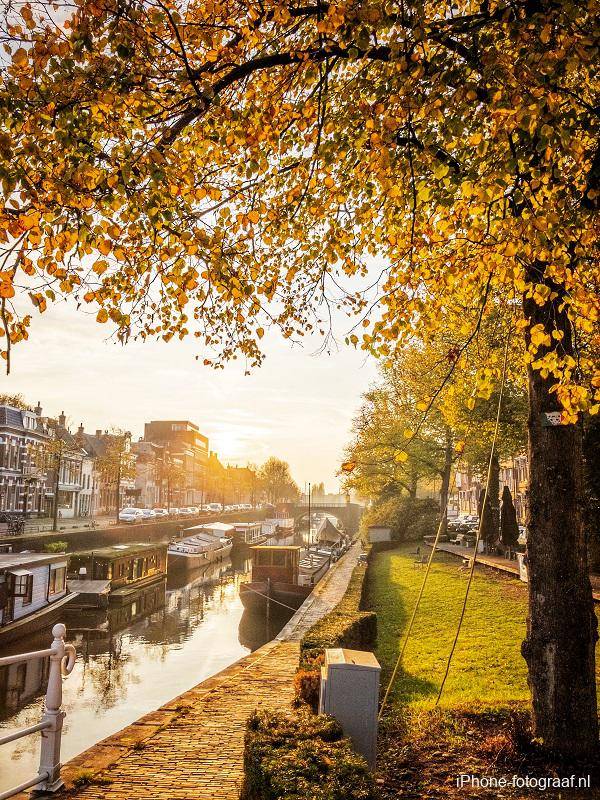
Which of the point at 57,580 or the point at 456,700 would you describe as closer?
the point at 456,700

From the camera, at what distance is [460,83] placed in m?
4.86

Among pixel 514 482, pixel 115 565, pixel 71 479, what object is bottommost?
pixel 115 565

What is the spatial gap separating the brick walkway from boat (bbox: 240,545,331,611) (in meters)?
17.4

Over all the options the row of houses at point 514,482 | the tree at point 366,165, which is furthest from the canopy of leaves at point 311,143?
the row of houses at point 514,482

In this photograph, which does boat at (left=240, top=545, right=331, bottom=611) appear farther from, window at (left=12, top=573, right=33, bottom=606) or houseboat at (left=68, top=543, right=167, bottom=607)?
window at (left=12, top=573, right=33, bottom=606)

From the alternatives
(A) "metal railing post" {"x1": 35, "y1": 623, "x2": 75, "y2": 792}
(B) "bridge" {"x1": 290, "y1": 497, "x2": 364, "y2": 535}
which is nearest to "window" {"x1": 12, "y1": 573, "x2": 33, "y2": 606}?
(A) "metal railing post" {"x1": 35, "y1": 623, "x2": 75, "y2": 792}

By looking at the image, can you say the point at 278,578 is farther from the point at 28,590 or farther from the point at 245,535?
the point at 245,535

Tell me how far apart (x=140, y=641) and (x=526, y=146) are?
24776mm

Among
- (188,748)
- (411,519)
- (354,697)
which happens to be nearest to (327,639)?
(188,748)

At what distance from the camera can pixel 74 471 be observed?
7075cm

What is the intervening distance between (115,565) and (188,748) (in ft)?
87.0

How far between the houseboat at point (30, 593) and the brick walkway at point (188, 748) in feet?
45.1

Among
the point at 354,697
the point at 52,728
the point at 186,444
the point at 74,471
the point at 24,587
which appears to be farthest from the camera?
the point at 186,444

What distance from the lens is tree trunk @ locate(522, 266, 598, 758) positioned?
5.81 m
